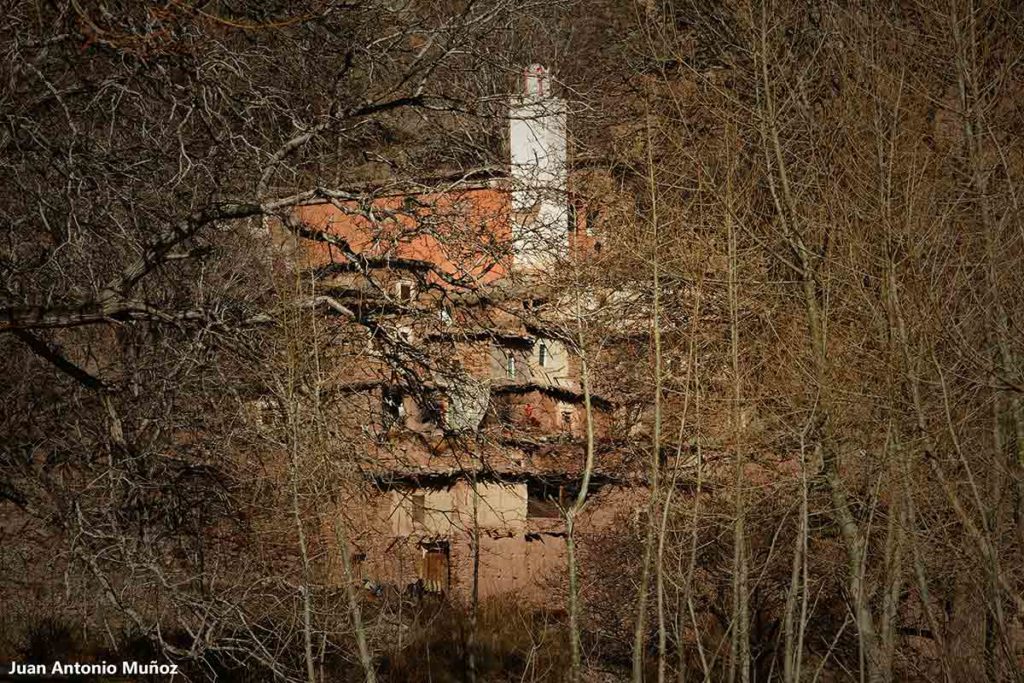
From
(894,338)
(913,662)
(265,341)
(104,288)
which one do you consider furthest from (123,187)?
(913,662)

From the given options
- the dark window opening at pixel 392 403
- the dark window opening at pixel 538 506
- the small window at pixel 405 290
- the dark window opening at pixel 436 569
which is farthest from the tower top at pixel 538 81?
the dark window opening at pixel 436 569

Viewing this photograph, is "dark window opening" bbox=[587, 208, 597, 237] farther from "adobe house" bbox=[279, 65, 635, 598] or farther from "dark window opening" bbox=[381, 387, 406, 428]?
"dark window opening" bbox=[381, 387, 406, 428]

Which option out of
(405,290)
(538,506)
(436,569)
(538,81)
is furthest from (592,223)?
(405,290)

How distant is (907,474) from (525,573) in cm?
809

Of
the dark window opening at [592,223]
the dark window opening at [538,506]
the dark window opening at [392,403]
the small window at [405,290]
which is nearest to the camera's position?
the small window at [405,290]

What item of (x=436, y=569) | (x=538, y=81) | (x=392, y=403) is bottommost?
(x=436, y=569)

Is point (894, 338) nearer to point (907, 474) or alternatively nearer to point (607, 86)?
point (907, 474)

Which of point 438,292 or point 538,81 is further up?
point 538,81

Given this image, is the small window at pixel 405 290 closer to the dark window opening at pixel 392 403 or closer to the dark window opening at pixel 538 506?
the dark window opening at pixel 392 403

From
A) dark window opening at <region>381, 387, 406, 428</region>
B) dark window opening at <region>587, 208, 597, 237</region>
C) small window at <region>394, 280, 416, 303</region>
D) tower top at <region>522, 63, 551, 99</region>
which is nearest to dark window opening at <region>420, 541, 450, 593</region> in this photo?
dark window opening at <region>587, 208, 597, 237</region>

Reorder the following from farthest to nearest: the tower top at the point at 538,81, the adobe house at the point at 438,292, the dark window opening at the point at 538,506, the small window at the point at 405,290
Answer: the dark window opening at the point at 538,506, the small window at the point at 405,290, the tower top at the point at 538,81, the adobe house at the point at 438,292

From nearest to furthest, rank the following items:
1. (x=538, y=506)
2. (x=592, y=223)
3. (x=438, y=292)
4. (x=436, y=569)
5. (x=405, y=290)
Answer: (x=438, y=292) < (x=405, y=290) < (x=592, y=223) < (x=436, y=569) < (x=538, y=506)

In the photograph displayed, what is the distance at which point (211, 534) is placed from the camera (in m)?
11.1

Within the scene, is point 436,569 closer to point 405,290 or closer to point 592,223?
point 592,223
